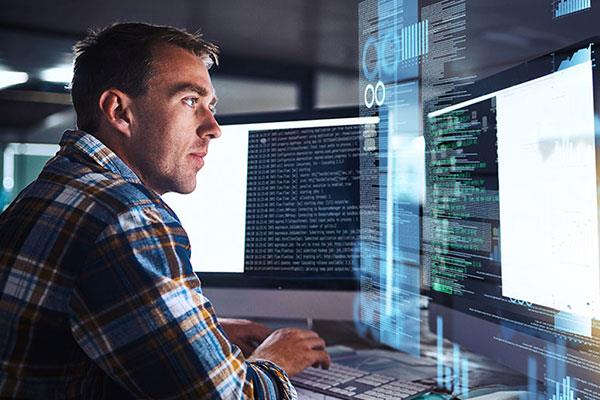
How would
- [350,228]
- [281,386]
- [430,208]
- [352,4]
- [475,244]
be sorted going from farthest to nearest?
[352,4] < [350,228] < [430,208] < [475,244] < [281,386]

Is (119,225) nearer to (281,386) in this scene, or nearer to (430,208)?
(281,386)

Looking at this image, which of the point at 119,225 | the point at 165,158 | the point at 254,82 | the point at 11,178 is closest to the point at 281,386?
the point at 119,225

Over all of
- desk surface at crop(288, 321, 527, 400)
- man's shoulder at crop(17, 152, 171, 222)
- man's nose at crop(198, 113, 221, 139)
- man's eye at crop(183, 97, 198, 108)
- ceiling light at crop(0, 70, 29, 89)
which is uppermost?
ceiling light at crop(0, 70, 29, 89)

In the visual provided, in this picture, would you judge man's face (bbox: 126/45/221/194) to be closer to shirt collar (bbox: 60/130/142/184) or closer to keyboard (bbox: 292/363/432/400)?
shirt collar (bbox: 60/130/142/184)

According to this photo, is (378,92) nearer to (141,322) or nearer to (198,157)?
(198,157)

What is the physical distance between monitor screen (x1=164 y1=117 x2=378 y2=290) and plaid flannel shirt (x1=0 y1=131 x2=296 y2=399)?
0.50 m

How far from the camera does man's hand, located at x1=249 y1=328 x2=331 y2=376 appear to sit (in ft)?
3.16

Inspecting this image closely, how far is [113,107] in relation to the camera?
2.98 feet

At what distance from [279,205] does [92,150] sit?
52 centimetres

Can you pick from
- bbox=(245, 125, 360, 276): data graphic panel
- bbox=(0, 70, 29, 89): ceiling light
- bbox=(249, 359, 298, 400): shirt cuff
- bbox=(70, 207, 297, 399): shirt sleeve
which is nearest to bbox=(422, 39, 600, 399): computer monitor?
bbox=(245, 125, 360, 276): data graphic panel

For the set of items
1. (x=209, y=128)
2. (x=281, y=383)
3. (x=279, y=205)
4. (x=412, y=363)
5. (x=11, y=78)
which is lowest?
(x=412, y=363)

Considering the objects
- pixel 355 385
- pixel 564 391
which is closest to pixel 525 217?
pixel 564 391

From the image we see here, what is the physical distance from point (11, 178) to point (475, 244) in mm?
2005

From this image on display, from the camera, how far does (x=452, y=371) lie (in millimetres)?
1126
